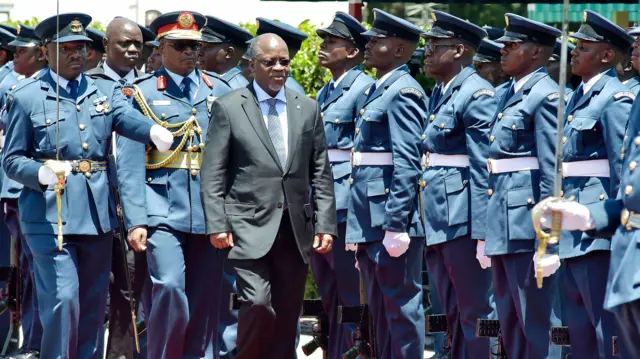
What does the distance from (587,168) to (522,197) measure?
56cm

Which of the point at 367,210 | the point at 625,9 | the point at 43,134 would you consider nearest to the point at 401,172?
the point at 367,210

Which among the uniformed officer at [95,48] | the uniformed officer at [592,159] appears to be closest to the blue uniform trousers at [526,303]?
the uniformed officer at [592,159]

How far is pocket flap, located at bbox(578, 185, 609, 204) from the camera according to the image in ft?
25.7

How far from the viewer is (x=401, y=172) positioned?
9.08m

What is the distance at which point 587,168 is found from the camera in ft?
26.0

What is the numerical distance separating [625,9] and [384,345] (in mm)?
5320

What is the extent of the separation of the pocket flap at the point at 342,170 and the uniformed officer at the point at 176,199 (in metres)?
0.99

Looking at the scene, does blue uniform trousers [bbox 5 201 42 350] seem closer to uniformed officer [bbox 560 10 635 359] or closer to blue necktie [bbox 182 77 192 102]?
blue necktie [bbox 182 77 192 102]

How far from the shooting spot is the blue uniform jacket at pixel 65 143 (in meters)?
8.97

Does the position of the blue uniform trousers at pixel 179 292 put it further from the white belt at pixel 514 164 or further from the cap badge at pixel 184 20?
the white belt at pixel 514 164

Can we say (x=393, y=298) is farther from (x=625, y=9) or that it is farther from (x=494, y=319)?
(x=625, y=9)

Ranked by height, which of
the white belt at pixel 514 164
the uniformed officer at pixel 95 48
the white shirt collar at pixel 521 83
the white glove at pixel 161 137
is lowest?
the white belt at pixel 514 164

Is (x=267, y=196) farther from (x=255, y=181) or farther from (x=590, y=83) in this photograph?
(x=590, y=83)

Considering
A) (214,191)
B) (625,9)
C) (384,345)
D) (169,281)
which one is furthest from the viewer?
(625,9)
